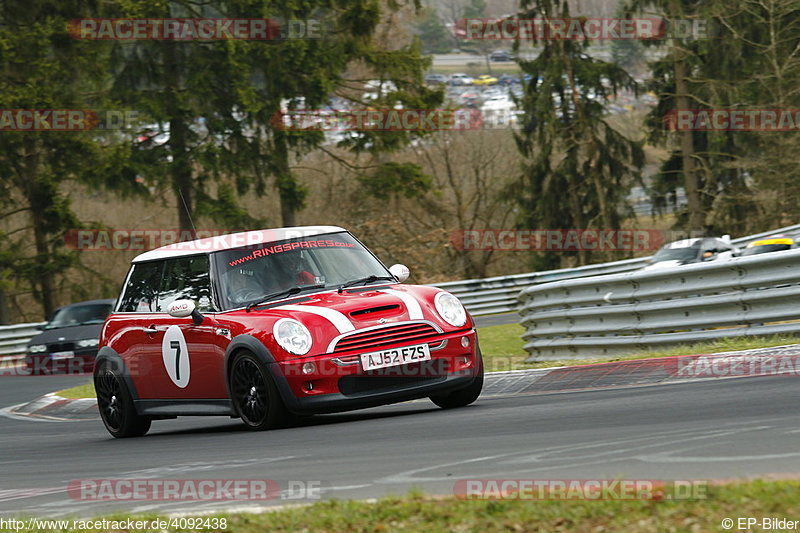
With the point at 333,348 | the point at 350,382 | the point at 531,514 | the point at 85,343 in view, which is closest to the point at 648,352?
the point at 350,382

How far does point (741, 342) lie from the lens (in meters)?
11.8

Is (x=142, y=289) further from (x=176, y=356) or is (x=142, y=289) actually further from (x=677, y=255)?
(x=677, y=255)

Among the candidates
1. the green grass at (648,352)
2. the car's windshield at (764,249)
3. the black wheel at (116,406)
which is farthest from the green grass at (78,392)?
the car's windshield at (764,249)

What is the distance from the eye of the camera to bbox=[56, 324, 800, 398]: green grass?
11.5 meters

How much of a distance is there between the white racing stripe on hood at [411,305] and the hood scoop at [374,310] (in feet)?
0.34

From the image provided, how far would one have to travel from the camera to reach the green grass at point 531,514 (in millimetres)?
4727

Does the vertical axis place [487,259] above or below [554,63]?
below

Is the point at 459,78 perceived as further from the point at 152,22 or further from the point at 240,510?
the point at 240,510

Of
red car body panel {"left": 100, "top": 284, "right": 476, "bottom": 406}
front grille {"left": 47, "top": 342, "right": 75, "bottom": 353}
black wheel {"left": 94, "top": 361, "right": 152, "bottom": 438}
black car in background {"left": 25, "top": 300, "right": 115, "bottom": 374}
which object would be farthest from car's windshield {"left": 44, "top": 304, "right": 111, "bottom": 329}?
red car body panel {"left": 100, "top": 284, "right": 476, "bottom": 406}

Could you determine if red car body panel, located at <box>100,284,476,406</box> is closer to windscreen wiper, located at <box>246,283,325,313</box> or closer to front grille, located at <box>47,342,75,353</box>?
windscreen wiper, located at <box>246,283,325,313</box>

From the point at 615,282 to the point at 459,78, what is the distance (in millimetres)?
95517

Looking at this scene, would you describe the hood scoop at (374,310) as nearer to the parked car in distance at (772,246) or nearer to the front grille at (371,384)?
the front grille at (371,384)

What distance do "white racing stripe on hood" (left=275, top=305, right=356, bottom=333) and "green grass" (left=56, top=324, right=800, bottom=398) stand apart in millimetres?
3908

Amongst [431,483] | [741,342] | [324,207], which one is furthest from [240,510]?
[324,207]
